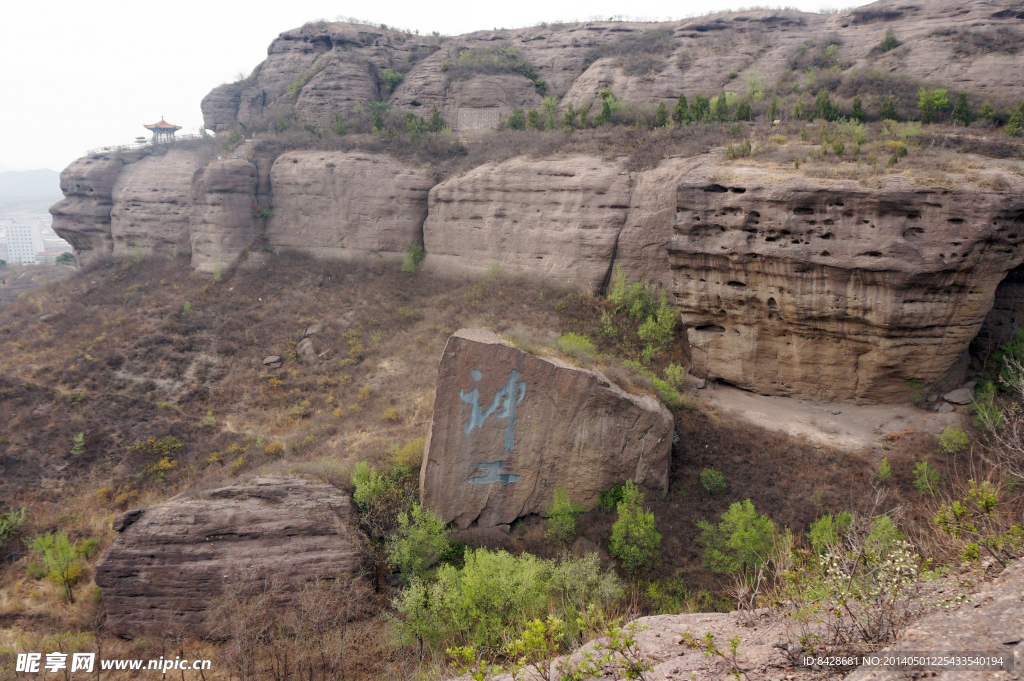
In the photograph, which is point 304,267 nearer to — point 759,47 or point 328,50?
point 328,50

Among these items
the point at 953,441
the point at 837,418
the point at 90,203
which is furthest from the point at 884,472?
the point at 90,203

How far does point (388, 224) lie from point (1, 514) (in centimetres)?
1676

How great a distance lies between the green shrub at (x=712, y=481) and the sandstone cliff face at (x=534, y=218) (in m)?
9.35

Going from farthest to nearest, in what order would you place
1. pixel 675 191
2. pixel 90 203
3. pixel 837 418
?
pixel 90 203, pixel 675 191, pixel 837 418

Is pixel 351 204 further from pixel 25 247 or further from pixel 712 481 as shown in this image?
pixel 25 247

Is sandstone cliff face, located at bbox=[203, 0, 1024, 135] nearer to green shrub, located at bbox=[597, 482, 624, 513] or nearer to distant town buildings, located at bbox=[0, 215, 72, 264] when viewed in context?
green shrub, located at bbox=[597, 482, 624, 513]

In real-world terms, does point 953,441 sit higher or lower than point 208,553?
higher

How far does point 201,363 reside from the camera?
20.0 metres

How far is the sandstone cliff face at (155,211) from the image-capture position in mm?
27031

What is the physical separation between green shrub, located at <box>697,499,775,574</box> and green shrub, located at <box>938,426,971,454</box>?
6.25m

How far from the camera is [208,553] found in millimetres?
10086

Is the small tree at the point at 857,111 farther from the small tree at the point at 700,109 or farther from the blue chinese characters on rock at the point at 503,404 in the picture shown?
the blue chinese characters on rock at the point at 503,404

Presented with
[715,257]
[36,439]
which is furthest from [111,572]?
[715,257]

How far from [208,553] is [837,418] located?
15.9m
